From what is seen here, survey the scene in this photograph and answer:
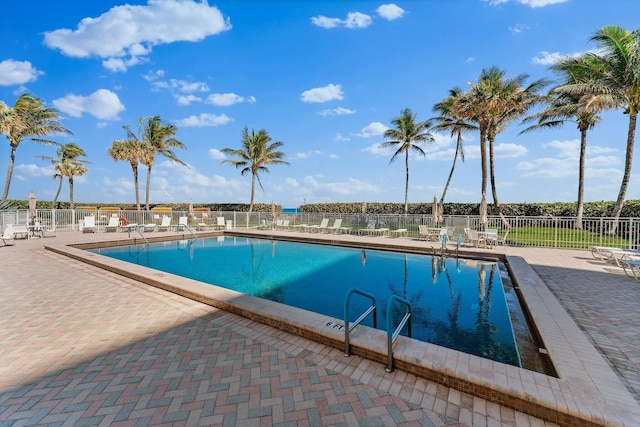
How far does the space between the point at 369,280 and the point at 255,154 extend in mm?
22715

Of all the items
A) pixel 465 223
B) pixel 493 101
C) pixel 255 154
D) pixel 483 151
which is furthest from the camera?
pixel 255 154

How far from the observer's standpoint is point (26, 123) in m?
20.7

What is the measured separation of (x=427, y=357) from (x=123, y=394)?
2.89 meters

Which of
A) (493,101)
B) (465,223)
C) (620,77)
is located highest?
(493,101)

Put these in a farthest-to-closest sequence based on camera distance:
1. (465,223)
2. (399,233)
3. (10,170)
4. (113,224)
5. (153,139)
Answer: (153,139) < (10,170) < (113,224) < (399,233) < (465,223)

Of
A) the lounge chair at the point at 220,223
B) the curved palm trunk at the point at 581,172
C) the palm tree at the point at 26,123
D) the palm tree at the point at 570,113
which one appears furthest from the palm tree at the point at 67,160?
the curved palm trunk at the point at 581,172

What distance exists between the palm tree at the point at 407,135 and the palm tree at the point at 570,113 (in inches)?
307

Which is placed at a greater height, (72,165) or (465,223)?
(72,165)

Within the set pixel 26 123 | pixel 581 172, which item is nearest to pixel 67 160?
pixel 26 123

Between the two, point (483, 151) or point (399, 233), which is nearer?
point (399, 233)

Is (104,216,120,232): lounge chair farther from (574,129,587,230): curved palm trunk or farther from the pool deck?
(574,129,587,230): curved palm trunk

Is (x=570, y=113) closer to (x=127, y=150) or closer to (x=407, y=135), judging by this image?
(x=407, y=135)

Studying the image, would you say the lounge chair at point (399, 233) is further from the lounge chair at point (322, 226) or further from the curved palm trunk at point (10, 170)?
the curved palm trunk at point (10, 170)

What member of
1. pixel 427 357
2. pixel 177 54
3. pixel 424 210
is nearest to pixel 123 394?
pixel 427 357
